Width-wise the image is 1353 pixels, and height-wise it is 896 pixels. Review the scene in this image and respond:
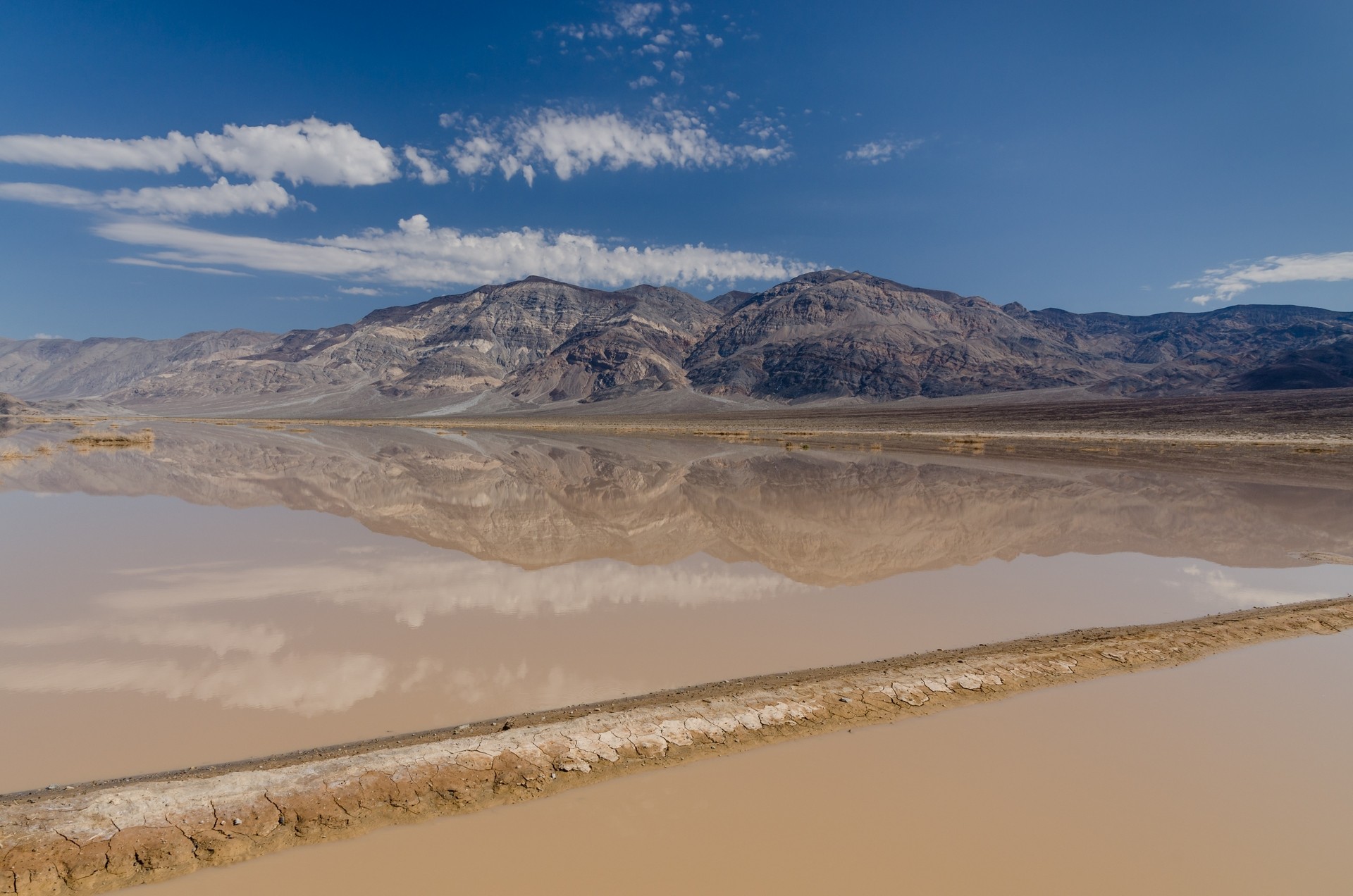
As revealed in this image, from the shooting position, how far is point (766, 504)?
17.2 meters

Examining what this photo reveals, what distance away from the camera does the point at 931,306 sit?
175m

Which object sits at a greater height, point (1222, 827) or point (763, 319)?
point (763, 319)

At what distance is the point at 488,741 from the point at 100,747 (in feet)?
9.31

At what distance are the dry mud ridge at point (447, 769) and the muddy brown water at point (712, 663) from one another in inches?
8.0

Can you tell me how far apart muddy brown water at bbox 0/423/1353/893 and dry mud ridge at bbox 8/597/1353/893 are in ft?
0.67

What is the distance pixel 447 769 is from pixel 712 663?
281 cm

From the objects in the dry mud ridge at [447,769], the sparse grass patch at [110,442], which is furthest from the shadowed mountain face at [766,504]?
the sparse grass patch at [110,442]

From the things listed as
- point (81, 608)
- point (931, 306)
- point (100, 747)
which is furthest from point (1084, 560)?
Answer: point (931, 306)

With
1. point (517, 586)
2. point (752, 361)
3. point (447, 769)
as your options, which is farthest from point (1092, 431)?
point (752, 361)

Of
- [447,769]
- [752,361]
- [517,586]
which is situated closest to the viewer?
[447,769]

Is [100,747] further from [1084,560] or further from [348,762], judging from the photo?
[1084,560]

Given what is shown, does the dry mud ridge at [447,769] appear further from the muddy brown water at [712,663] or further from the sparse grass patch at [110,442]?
the sparse grass patch at [110,442]

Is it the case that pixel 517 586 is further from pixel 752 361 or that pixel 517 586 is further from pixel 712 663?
pixel 752 361

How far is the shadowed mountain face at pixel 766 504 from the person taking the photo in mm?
11695
